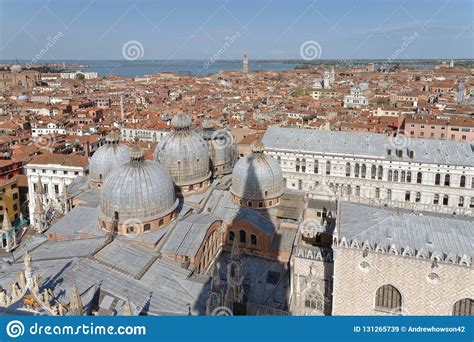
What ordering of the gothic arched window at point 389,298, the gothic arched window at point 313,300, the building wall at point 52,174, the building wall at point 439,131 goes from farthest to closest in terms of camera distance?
the building wall at point 439,131 → the building wall at point 52,174 → the gothic arched window at point 313,300 → the gothic arched window at point 389,298

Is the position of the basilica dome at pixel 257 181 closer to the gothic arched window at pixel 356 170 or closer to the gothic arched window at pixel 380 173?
the gothic arched window at pixel 356 170

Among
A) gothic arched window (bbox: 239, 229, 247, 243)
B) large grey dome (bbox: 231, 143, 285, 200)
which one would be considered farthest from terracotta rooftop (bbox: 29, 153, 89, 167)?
gothic arched window (bbox: 239, 229, 247, 243)

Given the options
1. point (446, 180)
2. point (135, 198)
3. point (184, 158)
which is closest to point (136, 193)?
Result: point (135, 198)

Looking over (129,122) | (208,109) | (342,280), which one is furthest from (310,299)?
(208,109)

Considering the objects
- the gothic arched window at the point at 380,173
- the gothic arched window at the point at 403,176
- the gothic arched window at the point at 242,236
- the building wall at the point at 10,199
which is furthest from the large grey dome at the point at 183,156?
the building wall at the point at 10,199

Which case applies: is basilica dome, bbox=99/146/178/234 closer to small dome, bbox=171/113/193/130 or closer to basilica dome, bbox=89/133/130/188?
small dome, bbox=171/113/193/130

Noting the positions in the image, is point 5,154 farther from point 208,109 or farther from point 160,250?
point 208,109
